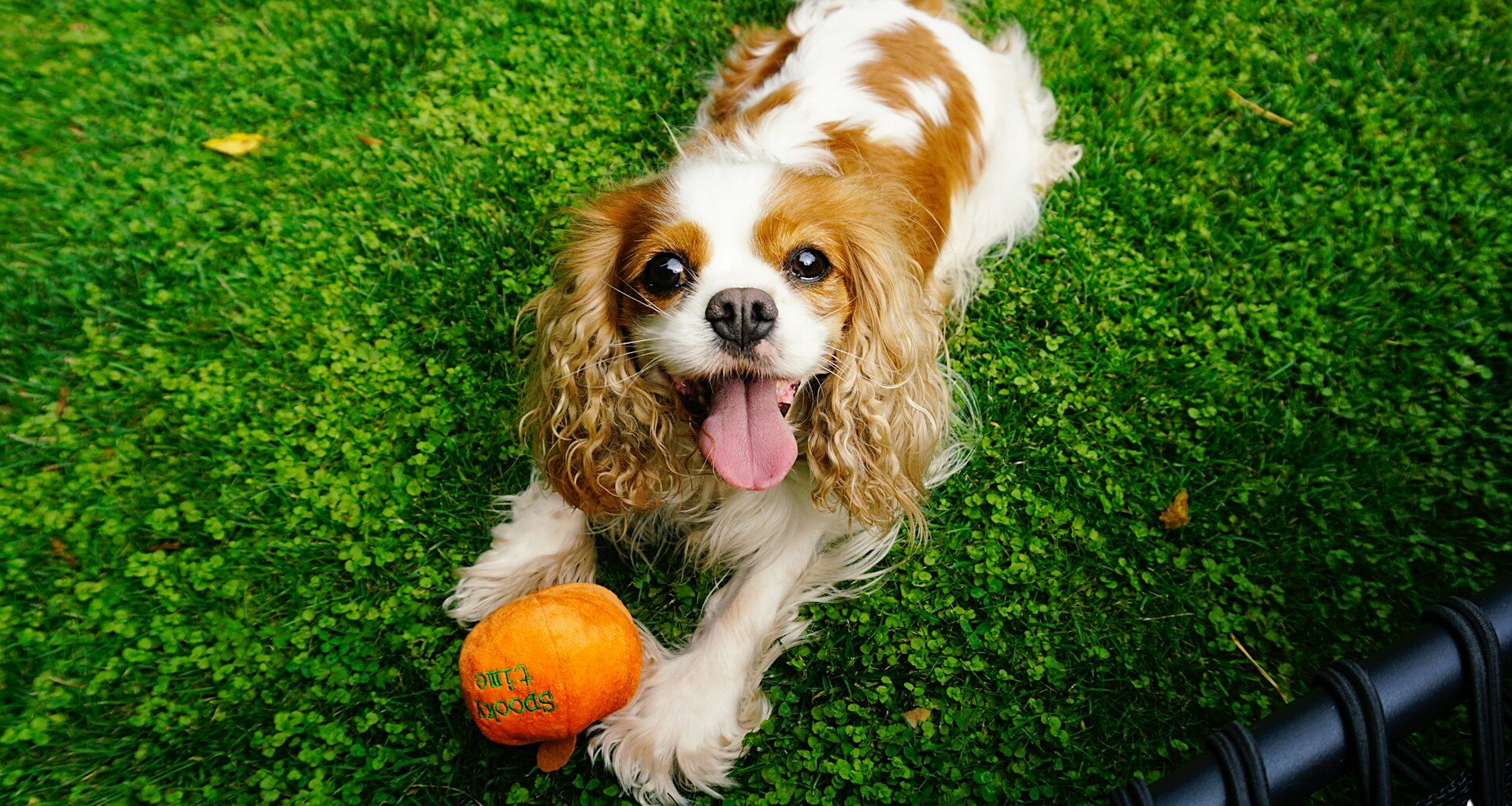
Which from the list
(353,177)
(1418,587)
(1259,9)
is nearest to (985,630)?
(1418,587)

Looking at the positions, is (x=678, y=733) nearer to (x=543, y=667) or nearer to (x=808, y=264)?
(x=543, y=667)

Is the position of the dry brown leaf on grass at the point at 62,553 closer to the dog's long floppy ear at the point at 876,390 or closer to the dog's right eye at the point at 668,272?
the dog's right eye at the point at 668,272

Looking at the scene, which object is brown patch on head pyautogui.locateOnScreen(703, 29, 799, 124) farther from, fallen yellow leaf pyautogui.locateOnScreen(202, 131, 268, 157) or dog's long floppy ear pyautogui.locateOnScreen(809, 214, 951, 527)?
fallen yellow leaf pyautogui.locateOnScreen(202, 131, 268, 157)

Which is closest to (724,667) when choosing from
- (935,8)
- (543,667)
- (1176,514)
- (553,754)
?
(553,754)

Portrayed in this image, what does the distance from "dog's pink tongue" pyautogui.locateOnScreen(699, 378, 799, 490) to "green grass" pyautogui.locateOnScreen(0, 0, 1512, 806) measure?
0.67m

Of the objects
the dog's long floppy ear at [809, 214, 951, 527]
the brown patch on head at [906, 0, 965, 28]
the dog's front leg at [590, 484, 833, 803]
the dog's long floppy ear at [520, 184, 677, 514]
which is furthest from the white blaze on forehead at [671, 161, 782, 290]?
the brown patch on head at [906, 0, 965, 28]

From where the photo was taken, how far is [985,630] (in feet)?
8.09

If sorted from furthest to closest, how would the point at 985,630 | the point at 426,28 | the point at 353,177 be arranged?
the point at 426,28
the point at 353,177
the point at 985,630

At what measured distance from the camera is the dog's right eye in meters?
1.99

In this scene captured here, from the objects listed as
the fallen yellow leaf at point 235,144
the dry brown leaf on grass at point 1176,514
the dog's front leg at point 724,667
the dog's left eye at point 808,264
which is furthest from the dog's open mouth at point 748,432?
the fallen yellow leaf at point 235,144

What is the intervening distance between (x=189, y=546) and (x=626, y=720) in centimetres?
145

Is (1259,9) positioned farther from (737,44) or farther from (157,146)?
(157,146)

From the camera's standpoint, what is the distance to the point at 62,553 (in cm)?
252

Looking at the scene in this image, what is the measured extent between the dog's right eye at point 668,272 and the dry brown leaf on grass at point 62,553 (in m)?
1.96
